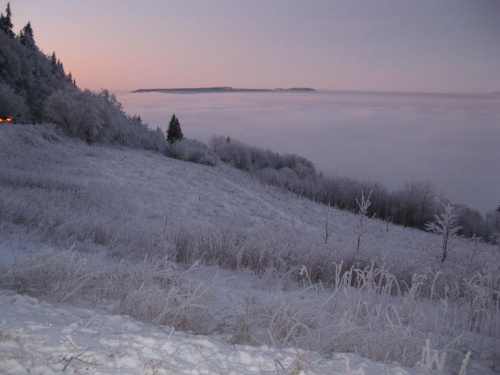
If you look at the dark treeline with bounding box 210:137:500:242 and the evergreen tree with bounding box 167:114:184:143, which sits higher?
the evergreen tree with bounding box 167:114:184:143

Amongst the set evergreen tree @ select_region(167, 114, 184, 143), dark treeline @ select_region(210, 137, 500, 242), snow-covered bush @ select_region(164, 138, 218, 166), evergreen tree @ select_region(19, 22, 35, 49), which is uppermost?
evergreen tree @ select_region(19, 22, 35, 49)

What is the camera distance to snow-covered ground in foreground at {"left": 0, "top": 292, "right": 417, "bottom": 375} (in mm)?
2398

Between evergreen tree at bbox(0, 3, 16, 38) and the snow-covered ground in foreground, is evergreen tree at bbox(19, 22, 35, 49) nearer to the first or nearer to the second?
evergreen tree at bbox(0, 3, 16, 38)

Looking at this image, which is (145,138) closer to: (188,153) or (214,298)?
(188,153)

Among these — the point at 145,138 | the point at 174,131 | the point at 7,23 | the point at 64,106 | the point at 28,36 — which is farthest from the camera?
the point at 28,36

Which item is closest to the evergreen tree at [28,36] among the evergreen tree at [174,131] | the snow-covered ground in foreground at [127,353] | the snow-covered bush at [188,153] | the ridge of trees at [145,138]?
the ridge of trees at [145,138]

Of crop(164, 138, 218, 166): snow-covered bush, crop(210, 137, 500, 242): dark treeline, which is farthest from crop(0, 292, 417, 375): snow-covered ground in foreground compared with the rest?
crop(164, 138, 218, 166): snow-covered bush

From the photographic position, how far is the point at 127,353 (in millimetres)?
2578

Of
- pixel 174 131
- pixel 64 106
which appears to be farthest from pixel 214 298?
pixel 174 131

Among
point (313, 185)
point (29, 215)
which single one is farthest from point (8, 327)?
point (313, 185)

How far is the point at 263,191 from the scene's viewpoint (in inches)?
1144

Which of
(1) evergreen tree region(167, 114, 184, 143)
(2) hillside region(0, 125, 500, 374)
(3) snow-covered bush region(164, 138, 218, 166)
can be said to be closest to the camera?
(2) hillside region(0, 125, 500, 374)

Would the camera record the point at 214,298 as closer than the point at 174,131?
Yes

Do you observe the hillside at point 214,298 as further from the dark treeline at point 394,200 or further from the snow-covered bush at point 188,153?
the dark treeline at point 394,200
